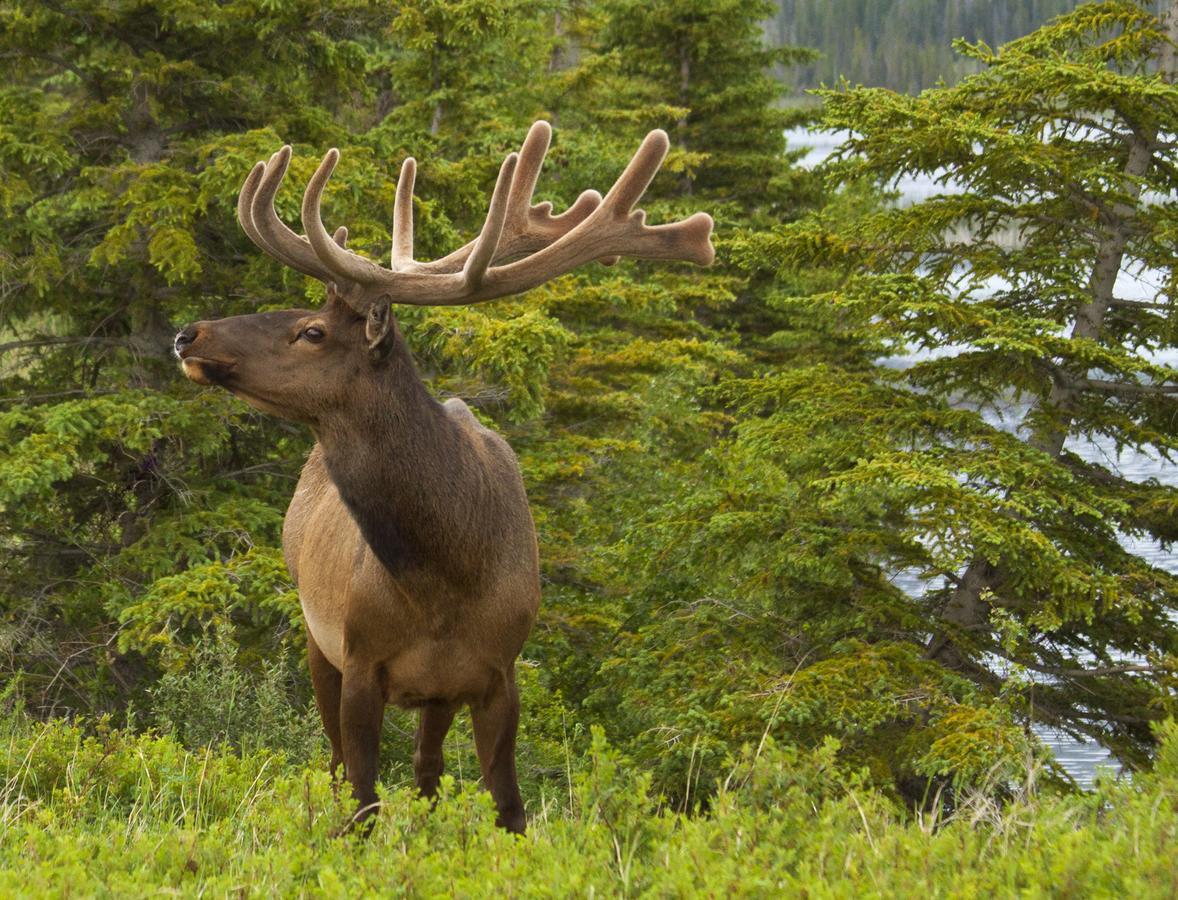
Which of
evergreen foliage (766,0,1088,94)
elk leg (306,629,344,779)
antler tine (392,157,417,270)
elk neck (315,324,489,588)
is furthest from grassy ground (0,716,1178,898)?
evergreen foliage (766,0,1088,94)

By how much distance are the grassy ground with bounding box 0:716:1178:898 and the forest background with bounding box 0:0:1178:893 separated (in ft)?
0.12

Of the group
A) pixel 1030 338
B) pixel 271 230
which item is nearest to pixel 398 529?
pixel 271 230

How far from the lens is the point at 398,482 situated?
17.3 ft

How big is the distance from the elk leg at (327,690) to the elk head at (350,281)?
161 centimetres

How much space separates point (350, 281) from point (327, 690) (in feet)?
6.98

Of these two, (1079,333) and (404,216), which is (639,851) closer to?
(404,216)

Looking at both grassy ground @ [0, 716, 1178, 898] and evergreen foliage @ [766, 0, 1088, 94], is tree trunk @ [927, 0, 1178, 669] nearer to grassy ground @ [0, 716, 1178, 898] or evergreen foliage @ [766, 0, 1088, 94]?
grassy ground @ [0, 716, 1178, 898]

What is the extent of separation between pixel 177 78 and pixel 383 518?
22.7ft

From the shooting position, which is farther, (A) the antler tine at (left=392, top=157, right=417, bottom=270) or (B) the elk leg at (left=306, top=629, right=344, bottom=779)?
(B) the elk leg at (left=306, top=629, right=344, bottom=779)

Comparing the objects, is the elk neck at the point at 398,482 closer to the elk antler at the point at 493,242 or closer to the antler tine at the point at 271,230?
the elk antler at the point at 493,242

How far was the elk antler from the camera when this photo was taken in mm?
5344

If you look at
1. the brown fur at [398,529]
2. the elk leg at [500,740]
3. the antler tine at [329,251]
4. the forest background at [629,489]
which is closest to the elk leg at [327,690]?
the forest background at [629,489]

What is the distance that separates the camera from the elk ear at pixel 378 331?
5.31 m

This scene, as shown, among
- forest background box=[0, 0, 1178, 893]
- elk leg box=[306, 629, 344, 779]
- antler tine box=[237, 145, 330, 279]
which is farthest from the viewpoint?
elk leg box=[306, 629, 344, 779]
